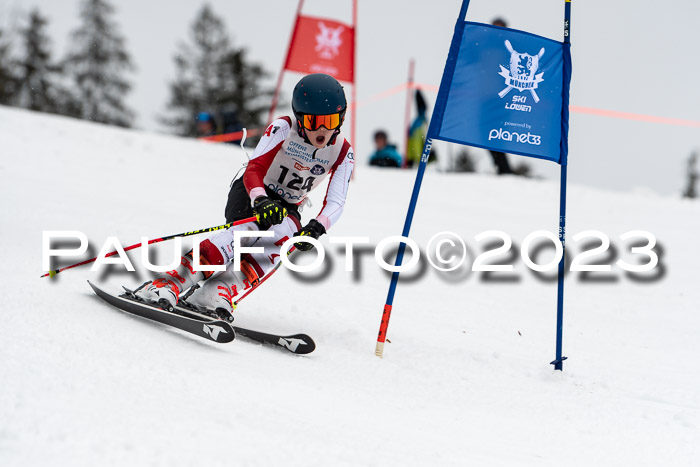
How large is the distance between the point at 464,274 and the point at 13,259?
4.12 meters

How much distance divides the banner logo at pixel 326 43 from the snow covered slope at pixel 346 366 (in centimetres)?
332

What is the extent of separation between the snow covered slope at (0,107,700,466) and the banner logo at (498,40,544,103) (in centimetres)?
170

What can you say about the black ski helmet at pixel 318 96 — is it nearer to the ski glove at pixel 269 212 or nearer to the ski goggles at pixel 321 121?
the ski goggles at pixel 321 121

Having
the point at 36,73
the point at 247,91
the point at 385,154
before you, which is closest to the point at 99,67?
the point at 36,73

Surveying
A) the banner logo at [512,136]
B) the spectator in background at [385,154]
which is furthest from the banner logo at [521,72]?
the spectator in background at [385,154]

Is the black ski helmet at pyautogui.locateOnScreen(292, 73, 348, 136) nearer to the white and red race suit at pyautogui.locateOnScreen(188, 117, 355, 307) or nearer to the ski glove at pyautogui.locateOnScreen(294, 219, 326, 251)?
the white and red race suit at pyautogui.locateOnScreen(188, 117, 355, 307)

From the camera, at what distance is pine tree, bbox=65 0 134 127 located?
3431cm

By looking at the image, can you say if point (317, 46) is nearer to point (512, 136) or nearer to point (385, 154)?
point (385, 154)

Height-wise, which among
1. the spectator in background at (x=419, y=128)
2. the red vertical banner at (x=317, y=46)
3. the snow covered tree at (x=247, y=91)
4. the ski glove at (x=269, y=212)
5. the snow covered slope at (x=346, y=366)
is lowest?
the snow covered slope at (x=346, y=366)

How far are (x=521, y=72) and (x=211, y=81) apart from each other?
111 feet

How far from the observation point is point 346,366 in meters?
3.79

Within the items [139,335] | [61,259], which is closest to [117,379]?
[139,335]

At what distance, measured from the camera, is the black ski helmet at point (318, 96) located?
12.7 feet

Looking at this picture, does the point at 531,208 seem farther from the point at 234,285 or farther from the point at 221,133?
the point at 221,133
